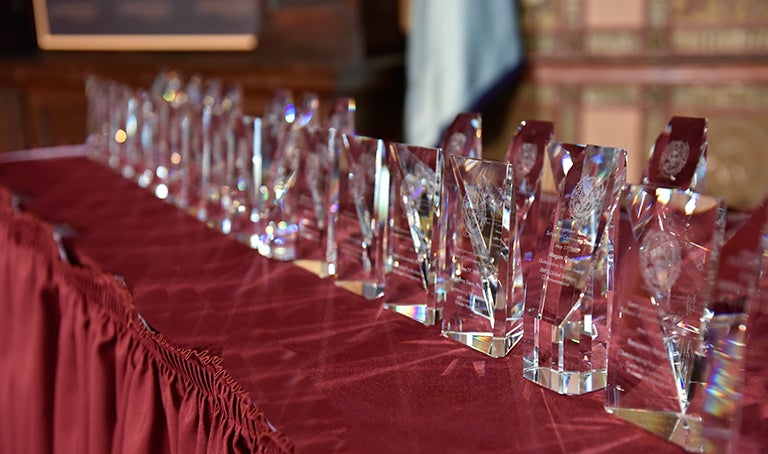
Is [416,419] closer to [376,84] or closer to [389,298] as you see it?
[389,298]

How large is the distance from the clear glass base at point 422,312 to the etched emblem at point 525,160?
299 mm

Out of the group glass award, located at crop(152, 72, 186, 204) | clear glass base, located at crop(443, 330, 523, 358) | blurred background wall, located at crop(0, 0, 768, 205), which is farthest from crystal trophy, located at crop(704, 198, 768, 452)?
blurred background wall, located at crop(0, 0, 768, 205)

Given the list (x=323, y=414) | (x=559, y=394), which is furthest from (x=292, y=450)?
(x=559, y=394)

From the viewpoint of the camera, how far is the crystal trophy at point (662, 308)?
2.13 ft

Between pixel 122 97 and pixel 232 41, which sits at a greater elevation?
pixel 232 41

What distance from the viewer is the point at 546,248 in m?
0.78

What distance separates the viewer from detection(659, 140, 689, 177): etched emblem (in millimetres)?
1077

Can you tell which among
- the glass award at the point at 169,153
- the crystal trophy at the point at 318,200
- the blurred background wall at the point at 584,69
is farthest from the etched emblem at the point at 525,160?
the blurred background wall at the point at 584,69

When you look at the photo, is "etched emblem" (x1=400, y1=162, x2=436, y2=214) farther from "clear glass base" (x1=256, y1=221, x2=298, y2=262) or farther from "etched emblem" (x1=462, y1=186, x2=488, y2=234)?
"clear glass base" (x1=256, y1=221, x2=298, y2=262)

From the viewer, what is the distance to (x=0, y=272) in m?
1.63

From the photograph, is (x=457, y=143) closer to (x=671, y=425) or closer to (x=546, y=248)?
(x=546, y=248)

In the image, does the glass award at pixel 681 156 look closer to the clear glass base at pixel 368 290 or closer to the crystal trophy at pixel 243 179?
the clear glass base at pixel 368 290

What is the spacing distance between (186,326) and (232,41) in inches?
125

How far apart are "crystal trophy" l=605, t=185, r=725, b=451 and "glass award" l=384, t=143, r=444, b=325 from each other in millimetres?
269
